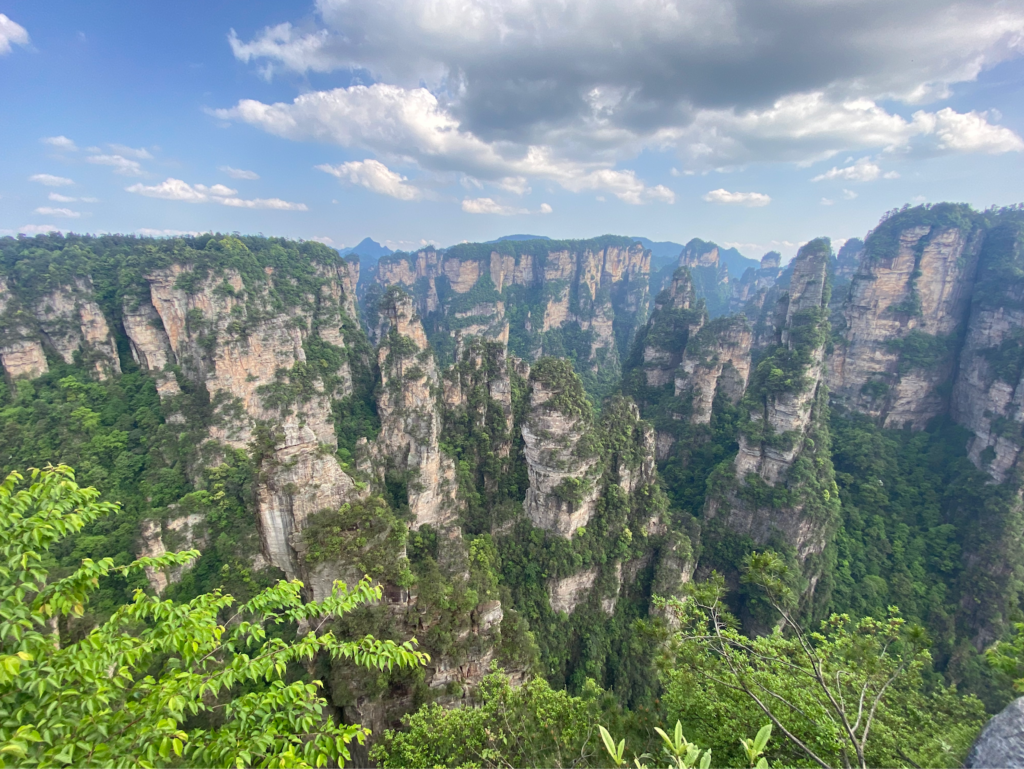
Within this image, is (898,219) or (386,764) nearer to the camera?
(386,764)

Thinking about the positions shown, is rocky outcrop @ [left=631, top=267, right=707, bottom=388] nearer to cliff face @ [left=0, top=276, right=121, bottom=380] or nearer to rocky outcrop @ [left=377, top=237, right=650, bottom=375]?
rocky outcrop @ [left=377, top=237, right=650, bottom=375]

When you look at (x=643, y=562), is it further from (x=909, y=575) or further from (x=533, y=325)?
(x=533, y=325)

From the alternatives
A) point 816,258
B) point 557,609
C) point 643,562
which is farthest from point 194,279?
point 816,258

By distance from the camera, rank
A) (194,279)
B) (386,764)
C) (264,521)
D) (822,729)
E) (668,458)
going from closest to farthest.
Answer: (822,729)
(386,764)
(264,521)
(194,279)
(668,458)

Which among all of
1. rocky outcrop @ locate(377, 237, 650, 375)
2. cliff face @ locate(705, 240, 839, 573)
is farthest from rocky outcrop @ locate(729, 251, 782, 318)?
cliff face @ locate(705, 240, 839, 573)

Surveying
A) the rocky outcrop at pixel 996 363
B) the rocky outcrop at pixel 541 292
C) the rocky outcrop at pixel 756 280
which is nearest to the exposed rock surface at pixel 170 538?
the rocky outcrop at pixel 996 363
